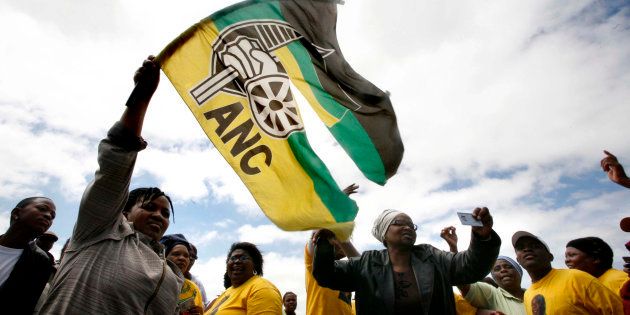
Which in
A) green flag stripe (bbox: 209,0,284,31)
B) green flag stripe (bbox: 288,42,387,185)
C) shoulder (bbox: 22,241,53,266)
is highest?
green flag stripe (bbox: 209,0,284,31)

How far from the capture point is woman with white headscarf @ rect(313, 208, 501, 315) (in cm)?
350

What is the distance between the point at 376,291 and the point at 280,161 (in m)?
1.50

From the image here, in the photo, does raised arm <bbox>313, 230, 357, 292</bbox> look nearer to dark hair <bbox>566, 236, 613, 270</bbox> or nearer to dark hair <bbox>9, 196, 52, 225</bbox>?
dark hair <bbox>9, 196, 52, 225</bbox>

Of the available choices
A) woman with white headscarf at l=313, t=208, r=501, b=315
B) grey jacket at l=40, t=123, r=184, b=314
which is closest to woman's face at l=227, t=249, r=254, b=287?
woman with white headscarf at l=313, t=208, r=501, b=315

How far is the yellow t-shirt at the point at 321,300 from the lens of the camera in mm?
4695

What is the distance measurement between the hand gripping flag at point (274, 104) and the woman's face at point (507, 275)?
279 cm

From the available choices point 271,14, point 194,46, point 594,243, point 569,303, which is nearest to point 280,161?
point 194,46

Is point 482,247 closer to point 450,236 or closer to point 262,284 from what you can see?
point 450,236

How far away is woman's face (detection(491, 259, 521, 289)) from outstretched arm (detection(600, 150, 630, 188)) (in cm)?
183

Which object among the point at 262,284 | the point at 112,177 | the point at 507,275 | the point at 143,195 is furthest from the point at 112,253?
the point at 507,275

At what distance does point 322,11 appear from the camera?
3.92 meters

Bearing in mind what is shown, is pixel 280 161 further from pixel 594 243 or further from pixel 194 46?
pixel 594 243

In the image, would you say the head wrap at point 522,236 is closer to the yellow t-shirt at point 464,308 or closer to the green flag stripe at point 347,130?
the yellow t-shirt at point 464,308

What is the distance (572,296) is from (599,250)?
46.1 inches
